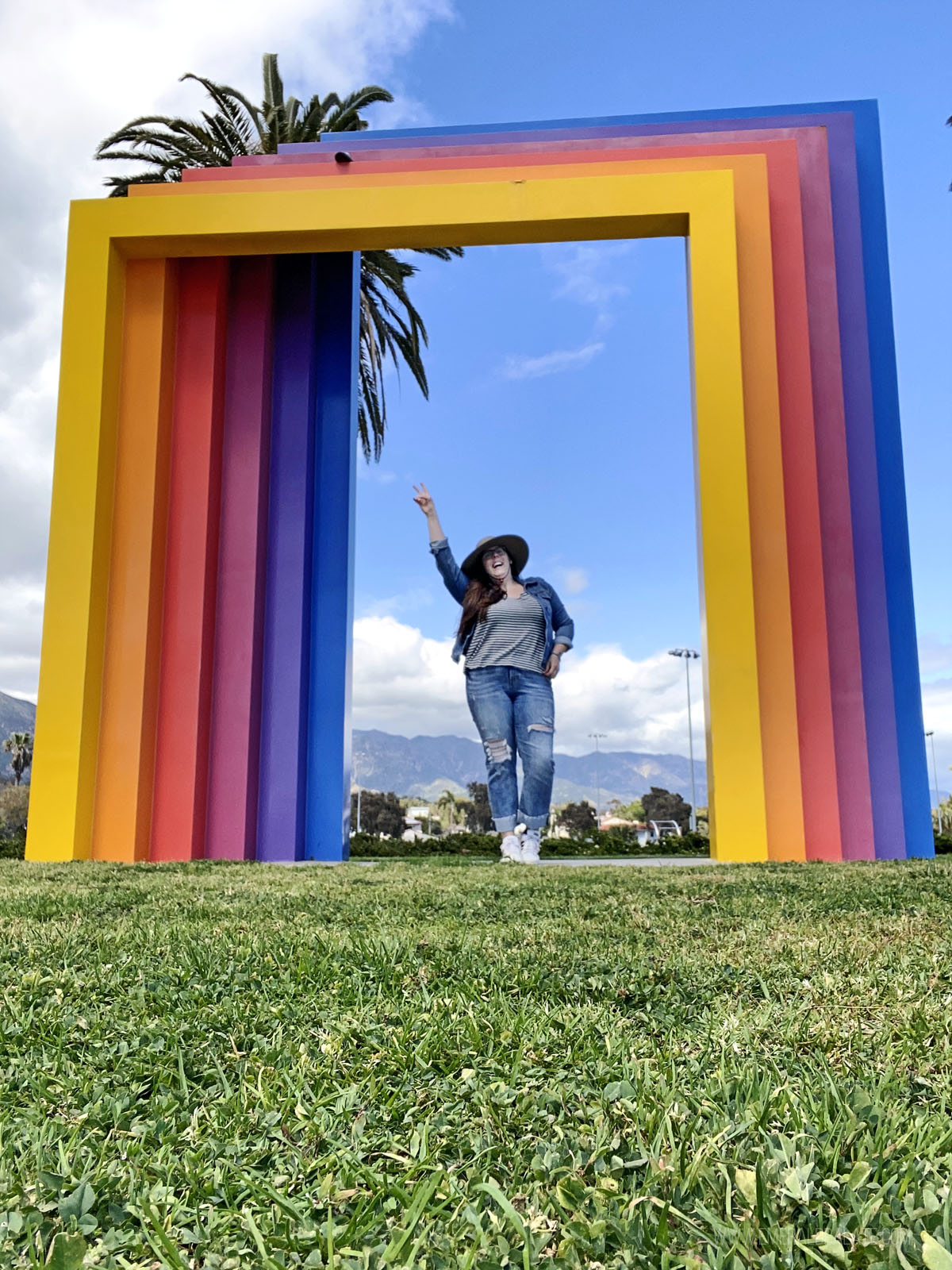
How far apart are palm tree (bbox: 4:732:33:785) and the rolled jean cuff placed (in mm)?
58096

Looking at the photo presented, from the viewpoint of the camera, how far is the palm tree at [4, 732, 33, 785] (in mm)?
59578

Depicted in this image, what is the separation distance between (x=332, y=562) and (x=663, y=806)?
71.4 m

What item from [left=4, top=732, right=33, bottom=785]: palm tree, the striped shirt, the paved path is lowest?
the paved path

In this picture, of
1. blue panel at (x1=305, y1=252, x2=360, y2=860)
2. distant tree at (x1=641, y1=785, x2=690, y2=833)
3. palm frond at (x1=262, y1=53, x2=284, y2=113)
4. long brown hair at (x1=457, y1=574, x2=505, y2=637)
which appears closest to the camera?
blue panel at (x1=305, y1=252, x2=360, y2=860)

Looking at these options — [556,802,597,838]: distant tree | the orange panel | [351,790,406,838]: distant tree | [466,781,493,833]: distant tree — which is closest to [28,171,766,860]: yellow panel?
the orange panel

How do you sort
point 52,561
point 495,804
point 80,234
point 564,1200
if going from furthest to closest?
point 495,804
point 80,234
point 52,561
point 564,1200

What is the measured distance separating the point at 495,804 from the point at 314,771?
5.45 ft

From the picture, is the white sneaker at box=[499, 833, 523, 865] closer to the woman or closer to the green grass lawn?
the woman

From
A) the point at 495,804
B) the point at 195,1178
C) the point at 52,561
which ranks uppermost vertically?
the point at 52,561

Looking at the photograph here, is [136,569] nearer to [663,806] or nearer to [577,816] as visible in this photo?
[577,816]

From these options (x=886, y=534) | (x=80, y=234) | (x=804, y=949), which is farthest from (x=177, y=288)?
(x=804, y=949)

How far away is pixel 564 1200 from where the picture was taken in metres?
1.21

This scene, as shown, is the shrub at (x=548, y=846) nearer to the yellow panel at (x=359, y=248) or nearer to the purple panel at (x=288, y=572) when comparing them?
the purple panel at (x=288, y=572)

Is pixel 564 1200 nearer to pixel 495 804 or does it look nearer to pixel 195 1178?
pixel 195 1178
